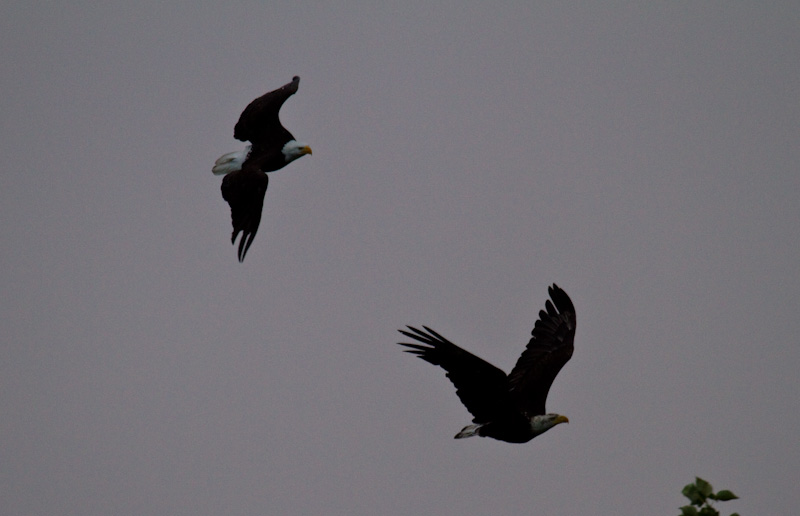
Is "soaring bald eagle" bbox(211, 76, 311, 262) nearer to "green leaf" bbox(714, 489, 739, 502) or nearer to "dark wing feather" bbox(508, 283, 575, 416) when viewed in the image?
→ "dark wing feather" bbox(508, 283, 575, 416)

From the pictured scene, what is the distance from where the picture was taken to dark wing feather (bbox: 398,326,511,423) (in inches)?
412

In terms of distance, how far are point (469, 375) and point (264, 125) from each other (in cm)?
470

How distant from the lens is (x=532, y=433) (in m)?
11.6

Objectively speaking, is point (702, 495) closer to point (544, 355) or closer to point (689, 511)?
point (689, 511)

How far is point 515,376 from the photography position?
12.3 metres

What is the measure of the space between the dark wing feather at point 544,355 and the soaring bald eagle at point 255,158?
3.67 m

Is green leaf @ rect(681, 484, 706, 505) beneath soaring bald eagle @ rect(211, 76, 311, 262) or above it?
beneath

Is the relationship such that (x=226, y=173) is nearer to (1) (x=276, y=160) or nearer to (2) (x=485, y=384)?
(1) (x=276, y=160)

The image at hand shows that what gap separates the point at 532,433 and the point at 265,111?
540 cm

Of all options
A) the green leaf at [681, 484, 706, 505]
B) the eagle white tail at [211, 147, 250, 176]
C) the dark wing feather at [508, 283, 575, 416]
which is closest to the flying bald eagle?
the dark wing feather at [508, 283, 575, 416]

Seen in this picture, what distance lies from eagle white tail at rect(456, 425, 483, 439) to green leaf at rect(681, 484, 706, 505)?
21.8ft

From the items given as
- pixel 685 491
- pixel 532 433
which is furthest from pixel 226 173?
pixel 685 491

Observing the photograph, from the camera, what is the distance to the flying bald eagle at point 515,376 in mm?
10508

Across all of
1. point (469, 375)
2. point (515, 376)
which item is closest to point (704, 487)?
point (469, 375)
